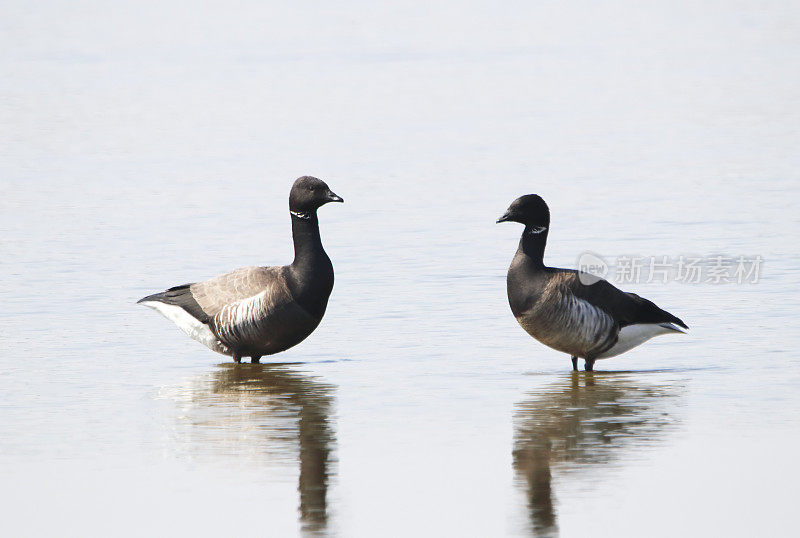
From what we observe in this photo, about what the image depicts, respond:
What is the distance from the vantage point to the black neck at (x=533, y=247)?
11.2m

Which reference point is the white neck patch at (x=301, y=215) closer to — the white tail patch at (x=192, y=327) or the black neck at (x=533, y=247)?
the white tail patch at (x=192, y=327)

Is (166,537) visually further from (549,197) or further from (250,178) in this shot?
(250,178)

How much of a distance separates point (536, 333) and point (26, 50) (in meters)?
28.9

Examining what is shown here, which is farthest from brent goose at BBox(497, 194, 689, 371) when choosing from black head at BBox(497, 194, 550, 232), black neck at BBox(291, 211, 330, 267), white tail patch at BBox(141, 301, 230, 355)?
white tail patch at BBox(141, 301, 230, 355)

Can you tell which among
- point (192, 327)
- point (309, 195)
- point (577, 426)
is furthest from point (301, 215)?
point (577, 426)

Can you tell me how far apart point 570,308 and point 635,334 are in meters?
0.75

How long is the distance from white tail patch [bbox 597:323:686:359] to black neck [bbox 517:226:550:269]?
3.12 ft

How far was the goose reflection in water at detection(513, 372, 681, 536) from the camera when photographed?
777 cm

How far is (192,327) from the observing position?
11969 millimetres

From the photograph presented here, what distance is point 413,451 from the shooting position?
8.48m

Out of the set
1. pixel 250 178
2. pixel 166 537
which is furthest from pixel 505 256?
pixel 166 537

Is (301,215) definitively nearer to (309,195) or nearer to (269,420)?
(309,195)

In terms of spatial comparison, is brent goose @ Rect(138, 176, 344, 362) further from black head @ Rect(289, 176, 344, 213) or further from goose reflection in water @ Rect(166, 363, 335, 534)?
goose reflection in water @ Rect(166, 363, 335, 534)

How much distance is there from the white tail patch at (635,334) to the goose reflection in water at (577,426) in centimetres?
29
